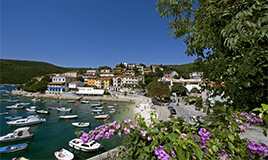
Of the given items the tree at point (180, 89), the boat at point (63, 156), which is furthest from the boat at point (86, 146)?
the tree at point (180, 89)

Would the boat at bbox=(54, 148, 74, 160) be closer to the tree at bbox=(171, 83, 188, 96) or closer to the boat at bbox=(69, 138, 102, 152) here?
the boat at bbox=(69, 138, 102, 152)

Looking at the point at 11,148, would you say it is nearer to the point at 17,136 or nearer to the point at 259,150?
the point at 17,136

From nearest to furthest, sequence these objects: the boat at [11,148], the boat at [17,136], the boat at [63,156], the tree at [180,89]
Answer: the boat at [63,156]
the boat at [11,148]
the boat at [17,136]
the tree at [180,89]

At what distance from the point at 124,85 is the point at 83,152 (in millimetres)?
41561

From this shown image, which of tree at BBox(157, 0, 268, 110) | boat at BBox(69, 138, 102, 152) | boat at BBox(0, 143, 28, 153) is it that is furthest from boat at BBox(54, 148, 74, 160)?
tree at BBox(157, 0, 268, 110)

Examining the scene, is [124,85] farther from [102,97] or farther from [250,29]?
[250,29]

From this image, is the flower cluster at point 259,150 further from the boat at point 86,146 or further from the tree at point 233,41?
the boat at point 86,146

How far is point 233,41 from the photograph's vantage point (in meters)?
1.27

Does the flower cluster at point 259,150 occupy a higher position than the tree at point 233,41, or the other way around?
the tree at point 233,41

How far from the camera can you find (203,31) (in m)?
1.66

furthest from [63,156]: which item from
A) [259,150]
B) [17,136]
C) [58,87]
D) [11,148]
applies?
[58,87]

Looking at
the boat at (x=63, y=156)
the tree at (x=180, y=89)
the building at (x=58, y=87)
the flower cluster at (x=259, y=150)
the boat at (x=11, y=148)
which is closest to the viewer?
the flower cluster at (x=259, y=150)

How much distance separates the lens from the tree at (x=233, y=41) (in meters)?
1.21

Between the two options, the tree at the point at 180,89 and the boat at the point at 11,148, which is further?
the tree at the point at 180,89
